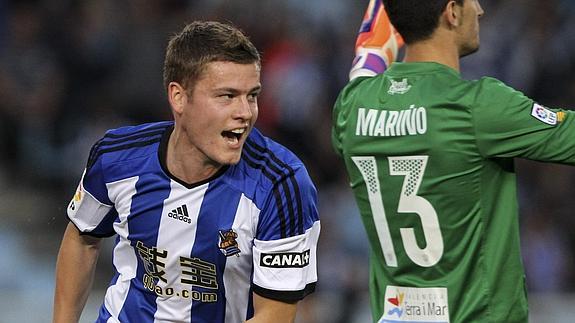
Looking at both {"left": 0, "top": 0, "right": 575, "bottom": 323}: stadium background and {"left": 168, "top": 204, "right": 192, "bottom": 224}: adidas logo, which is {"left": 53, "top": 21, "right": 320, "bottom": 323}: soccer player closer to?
{"left": 168, "top": 204, "right": 192, "bottom": 224}: adidas logo

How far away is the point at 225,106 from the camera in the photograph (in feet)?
14.0

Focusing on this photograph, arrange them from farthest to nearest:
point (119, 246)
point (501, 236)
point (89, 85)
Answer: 1. point (89, 85)
2. point (119, 246)
3. point (501, 236)

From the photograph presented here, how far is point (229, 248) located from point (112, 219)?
2.09ft

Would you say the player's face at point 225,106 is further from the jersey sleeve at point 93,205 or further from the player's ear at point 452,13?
the player's ear at point 452,13

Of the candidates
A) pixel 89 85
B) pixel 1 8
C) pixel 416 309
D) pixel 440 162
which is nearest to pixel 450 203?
pixel 440 162

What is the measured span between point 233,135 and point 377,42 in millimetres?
687

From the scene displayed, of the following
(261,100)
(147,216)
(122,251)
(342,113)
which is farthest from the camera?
(261,100)

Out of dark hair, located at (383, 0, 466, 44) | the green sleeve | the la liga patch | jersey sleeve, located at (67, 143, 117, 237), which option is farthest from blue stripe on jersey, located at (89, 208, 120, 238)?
the la liga patch

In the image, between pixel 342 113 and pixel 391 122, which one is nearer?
pixel 391 122

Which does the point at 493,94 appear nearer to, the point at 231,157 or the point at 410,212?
the point at 410,212

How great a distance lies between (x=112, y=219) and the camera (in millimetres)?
4809

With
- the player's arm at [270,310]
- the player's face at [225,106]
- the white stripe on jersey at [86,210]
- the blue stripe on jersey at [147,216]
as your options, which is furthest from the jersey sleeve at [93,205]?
the player's arm at [270,310]

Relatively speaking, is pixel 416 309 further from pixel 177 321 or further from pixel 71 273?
pixel 71 273

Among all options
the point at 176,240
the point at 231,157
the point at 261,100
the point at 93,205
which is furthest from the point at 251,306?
the point at 261,100
